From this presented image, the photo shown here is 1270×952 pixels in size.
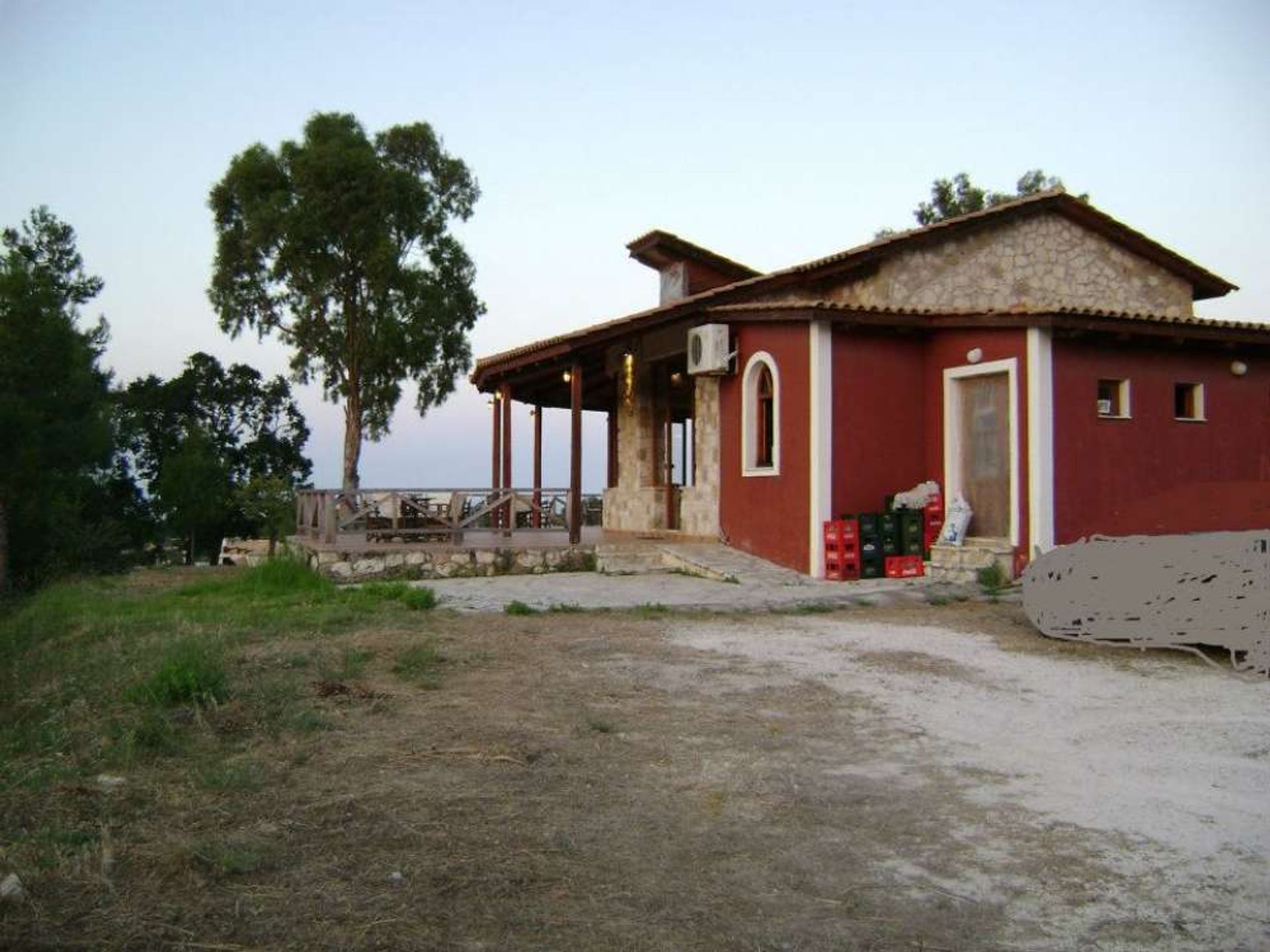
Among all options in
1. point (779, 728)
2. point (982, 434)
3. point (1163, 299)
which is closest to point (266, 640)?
point (779, 728)

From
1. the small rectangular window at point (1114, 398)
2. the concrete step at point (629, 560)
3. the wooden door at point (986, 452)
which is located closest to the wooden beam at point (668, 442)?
the concrete step at point (629, 560)

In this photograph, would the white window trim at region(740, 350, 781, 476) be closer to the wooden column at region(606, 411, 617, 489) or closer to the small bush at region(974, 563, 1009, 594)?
the small bush at region(974, 563, 1009, 594)

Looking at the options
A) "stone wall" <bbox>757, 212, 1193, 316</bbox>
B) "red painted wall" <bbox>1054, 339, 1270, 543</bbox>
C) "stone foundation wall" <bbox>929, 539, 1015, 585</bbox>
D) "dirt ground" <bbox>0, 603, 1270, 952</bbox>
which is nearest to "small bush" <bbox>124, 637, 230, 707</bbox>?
"dirt ground" <bbox>0, 603, 1270, 952</bbox>

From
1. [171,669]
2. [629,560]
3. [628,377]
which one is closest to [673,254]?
[628,377]

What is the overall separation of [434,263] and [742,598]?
21.0 m

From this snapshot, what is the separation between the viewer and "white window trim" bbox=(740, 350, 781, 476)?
43.0 feet

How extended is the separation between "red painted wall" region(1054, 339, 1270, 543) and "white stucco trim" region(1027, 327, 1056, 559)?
0.13 m

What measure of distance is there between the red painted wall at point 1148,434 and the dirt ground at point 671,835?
19.8 ft

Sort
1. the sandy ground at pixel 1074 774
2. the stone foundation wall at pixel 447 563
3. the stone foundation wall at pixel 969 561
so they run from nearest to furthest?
the sandy ground at pixel 1074 774, the stone foundation wall at pixel 969 561, the stone foundation wall at pixel 447 563

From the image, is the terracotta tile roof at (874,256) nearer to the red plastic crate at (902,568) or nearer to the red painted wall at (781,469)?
the red painted wall at (781,469)

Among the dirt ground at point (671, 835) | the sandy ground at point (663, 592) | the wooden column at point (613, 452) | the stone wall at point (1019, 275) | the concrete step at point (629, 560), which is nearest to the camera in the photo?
the dirt ground at point (671, 835)

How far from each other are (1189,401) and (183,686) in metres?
12.6

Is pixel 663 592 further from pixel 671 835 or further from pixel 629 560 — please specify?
pixel 671 835

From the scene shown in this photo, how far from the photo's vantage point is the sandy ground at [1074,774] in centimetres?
315
